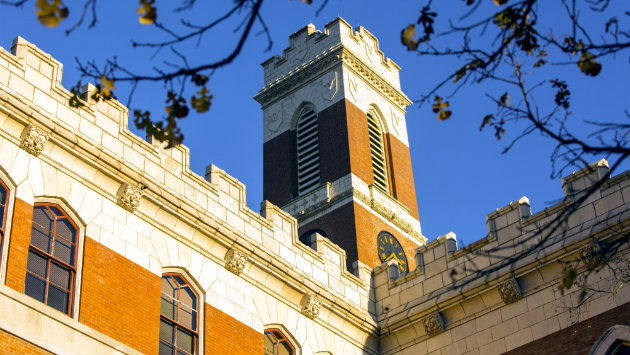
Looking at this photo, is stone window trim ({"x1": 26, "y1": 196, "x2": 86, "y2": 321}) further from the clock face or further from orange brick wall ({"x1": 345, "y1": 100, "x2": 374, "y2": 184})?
orange brick wall ({"x1": 345, "y1": 100, "x2": 374, "y2": 184})

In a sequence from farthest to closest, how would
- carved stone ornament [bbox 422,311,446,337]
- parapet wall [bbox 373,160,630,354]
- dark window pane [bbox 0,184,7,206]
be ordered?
carved stone ornament [bbox 422,311,446,337] → parapet wall [bbox 373,160,630,354] → dark window pane [bbox 0,184,7,206]

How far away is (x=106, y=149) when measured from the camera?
731 inches

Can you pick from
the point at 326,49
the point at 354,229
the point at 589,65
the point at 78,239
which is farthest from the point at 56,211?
the point at 326,49

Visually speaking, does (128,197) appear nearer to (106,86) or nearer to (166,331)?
(166,331)

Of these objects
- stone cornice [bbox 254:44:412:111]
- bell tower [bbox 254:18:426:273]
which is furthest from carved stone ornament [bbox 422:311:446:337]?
stone cornice [bbox 254:44:412:111]

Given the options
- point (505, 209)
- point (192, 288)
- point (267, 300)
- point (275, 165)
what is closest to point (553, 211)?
point (505, 209)

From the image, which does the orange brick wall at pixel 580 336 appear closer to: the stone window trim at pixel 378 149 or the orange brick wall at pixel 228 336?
the orange brick wall at pixel 228 336

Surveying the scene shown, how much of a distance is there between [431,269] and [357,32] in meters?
24.1

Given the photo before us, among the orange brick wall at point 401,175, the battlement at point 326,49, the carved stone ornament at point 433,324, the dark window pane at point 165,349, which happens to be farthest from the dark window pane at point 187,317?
the battlement at point 326,49

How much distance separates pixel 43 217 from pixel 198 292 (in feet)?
11.8

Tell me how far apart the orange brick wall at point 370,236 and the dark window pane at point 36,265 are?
67.5 ft

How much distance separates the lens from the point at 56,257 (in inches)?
656

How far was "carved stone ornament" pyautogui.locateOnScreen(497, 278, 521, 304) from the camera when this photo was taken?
20.8 metres

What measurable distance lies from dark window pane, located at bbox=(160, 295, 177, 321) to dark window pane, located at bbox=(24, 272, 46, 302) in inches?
108
